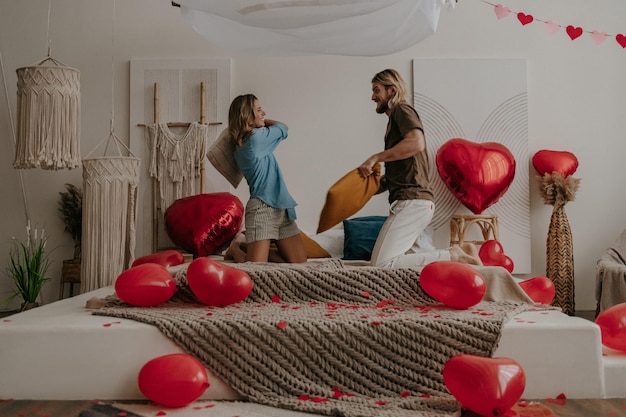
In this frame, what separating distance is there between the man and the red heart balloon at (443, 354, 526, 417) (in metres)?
1.23

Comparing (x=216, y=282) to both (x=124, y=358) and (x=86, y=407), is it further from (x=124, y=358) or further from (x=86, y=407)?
(x=86, y=407)

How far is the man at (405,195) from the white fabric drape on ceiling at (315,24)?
39 cm

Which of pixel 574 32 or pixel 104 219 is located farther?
pixel 574 32

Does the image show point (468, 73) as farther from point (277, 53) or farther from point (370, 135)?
point (277, 53)

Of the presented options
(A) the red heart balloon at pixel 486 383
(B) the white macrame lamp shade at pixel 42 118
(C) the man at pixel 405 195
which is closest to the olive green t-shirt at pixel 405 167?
(C) the man at pixel 405 195

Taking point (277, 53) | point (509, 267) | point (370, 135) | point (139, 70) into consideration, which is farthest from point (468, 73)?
point (139, 70)

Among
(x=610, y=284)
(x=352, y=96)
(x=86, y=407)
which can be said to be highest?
(x=352, y=96)

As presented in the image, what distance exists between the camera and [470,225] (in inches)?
179

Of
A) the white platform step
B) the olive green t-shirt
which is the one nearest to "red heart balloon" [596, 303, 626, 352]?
the white platform step

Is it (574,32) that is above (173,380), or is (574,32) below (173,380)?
above

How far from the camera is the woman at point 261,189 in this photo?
11.5 ft

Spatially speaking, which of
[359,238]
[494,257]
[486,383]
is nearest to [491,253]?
[494,257]

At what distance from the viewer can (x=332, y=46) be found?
2.97 meters

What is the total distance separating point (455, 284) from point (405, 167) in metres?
1.16
